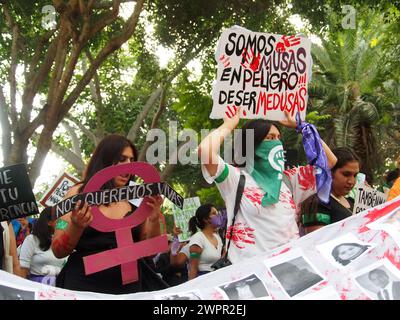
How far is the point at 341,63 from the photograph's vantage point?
22.7 meters

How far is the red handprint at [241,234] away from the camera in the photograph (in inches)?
162

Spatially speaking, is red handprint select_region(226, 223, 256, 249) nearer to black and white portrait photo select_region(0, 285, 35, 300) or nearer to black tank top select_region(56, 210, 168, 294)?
Result: black tank top select_region(56, 210, 168, 294)

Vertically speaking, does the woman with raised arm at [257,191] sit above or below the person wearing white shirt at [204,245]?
above

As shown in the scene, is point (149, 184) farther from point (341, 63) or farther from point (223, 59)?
point (341, 63)

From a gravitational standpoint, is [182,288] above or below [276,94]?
below

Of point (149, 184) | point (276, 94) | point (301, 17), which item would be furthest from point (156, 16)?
point (149, 184)

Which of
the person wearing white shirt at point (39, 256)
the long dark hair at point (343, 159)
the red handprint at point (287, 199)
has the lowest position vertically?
the person wearing white shirt at point (39, 256)

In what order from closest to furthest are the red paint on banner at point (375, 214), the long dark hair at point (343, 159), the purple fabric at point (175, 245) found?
the red paint on banner at point (375, 214), the long dark hair at point (343, 159), the purple fabric at point (175, 245)

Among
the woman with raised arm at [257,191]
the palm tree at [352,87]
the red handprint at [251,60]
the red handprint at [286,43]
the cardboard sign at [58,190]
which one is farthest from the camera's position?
the palm tree at [352,87]

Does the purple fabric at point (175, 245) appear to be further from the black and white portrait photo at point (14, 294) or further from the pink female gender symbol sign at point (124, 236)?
the black and white portrait photo at point (14, 294)

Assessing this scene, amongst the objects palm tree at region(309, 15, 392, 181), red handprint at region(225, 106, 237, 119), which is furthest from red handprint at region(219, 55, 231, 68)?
palm tree at region(309, 15, 392, 181)

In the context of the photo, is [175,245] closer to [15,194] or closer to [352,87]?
[15,194]

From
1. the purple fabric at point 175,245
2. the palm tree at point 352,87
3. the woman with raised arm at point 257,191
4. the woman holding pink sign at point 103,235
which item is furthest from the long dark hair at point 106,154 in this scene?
the palm tree at point 352,87

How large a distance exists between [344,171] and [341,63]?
59.8 feet
